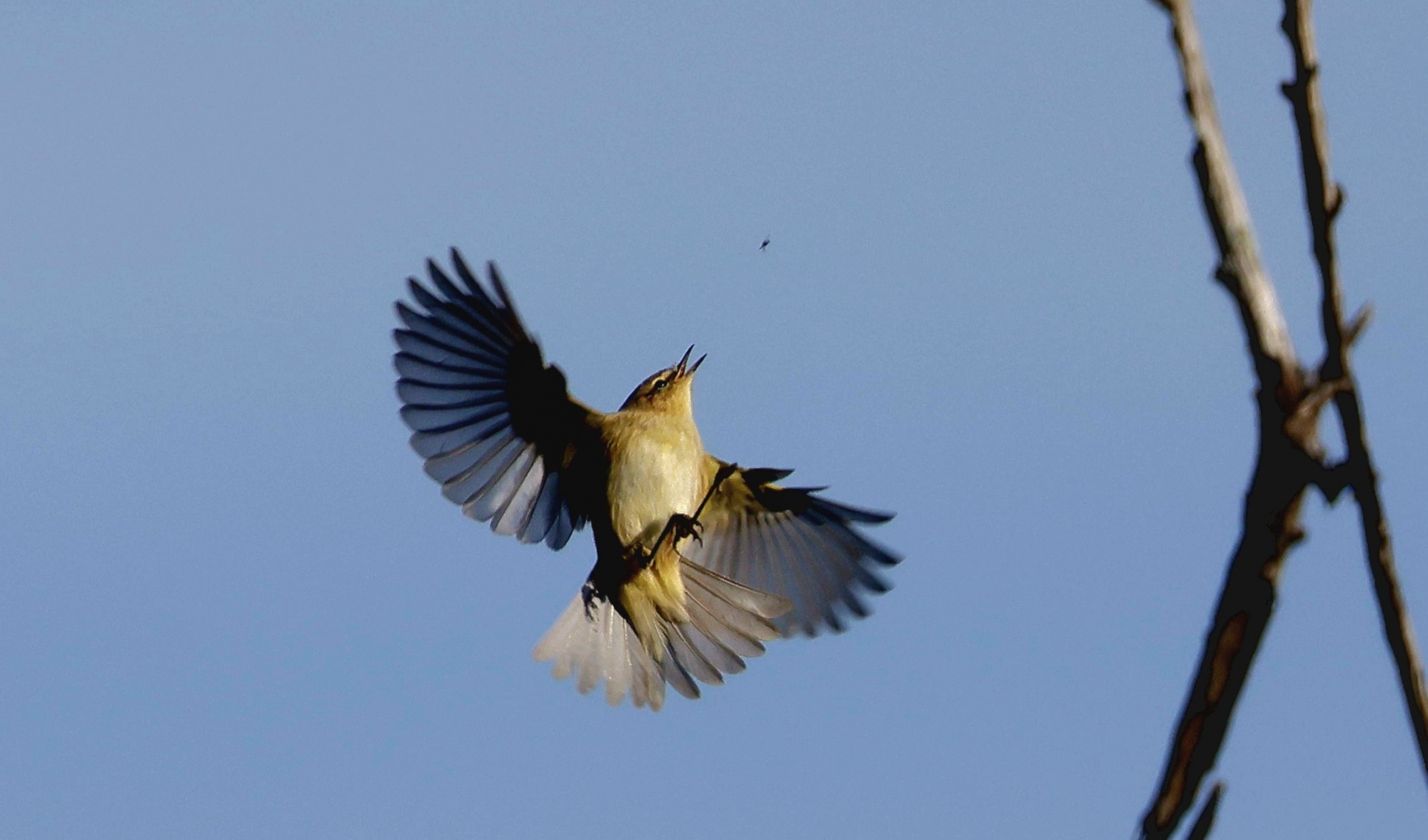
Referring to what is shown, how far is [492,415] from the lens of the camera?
883cm

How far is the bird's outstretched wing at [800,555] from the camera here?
9570 millimetres

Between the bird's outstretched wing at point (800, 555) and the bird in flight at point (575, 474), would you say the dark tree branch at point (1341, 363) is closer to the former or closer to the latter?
the bird in flight at point (575, 474)

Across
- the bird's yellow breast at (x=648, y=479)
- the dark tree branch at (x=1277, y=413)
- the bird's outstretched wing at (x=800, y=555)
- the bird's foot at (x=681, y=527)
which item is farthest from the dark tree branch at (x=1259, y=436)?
the bird's outstretched wing at (x=800, y=555)

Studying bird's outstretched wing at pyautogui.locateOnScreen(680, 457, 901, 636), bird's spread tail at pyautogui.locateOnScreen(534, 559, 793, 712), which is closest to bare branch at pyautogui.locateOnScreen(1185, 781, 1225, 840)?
bird's spread tail at pyautogui.locateOnScreen(534, 559, 793, 712)

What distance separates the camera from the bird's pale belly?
832 centimetres

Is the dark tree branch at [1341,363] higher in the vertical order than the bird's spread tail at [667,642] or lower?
lower

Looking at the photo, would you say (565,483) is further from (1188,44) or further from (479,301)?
(1188,44)

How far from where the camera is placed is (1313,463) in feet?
3.99

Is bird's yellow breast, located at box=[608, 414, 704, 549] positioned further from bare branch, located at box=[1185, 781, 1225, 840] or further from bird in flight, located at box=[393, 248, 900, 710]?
bare branch, located at box=[1185, 781, 1225, 840]

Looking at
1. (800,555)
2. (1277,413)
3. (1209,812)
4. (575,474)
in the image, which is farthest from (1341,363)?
(800,555)

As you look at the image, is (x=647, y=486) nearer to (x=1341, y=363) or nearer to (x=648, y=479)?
(x=648, y=479)

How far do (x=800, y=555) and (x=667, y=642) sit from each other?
1244 millimetres

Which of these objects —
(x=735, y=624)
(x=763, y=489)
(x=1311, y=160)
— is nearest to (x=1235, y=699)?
(x=1311, y=160)

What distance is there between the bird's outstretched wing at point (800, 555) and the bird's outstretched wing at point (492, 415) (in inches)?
42.9
